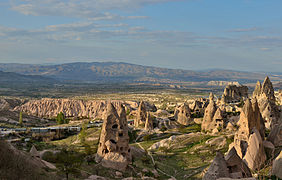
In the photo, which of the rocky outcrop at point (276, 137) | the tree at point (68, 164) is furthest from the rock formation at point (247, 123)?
the tree at point (68, 164)

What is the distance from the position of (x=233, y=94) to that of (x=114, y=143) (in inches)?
2976

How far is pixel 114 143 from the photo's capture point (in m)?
33.1

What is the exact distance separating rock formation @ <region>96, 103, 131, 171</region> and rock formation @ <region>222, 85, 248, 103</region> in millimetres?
65885

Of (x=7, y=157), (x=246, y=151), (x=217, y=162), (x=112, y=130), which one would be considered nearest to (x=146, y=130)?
(x=112, y=130)

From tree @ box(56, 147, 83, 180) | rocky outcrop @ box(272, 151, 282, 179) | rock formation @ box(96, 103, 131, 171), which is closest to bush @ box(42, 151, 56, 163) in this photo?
tree @ box(56, 147, 83, 180)

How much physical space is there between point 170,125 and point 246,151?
39.7 m

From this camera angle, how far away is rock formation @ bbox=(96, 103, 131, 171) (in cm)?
3120

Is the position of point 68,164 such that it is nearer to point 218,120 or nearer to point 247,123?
point 247,123

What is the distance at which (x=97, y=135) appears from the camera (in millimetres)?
60688

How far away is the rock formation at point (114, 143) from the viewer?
31203 millimetres

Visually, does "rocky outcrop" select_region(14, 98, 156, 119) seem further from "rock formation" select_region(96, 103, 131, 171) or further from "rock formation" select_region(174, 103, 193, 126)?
"rock formation" select_region(96, 103, 131, 171)

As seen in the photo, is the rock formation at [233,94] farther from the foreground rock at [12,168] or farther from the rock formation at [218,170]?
the foreground rock at [12,168]

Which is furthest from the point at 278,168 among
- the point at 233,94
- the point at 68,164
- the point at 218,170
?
the point at 233,94

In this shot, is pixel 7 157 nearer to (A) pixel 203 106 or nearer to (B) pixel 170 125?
(B) pixel 170 125
